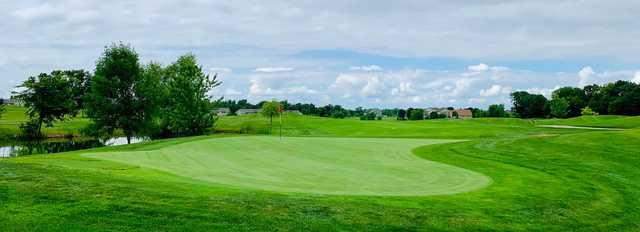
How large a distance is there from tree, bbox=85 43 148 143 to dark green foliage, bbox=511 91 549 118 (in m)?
118

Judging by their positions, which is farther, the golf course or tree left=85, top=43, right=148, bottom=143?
tree left=85, top=43, right=148, bottom=143

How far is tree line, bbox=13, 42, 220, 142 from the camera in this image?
55.2 meters

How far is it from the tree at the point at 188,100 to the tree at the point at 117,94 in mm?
6660

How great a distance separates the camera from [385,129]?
237 ft

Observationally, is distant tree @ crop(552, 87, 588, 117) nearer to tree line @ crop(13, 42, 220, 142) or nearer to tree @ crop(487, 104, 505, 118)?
tree @ crop(487, 104, 505, 118)

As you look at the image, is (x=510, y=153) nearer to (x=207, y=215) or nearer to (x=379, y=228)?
(x=379, y=228)

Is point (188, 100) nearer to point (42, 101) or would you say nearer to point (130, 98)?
point (130, 98)

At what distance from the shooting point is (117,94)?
55938 millimetres

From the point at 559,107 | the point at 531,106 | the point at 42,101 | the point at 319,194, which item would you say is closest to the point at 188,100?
the point at 42,101

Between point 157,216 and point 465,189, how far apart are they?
844 cm

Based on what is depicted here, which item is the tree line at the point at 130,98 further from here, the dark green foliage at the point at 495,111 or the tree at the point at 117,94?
the dark green foliage at the point at 495,111

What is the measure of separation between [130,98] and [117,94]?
4.77 feet

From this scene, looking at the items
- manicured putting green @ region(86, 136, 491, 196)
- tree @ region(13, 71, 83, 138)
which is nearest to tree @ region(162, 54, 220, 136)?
tree @ region(13, 71, 83, 138)

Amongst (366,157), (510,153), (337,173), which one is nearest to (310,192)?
(337,173)
